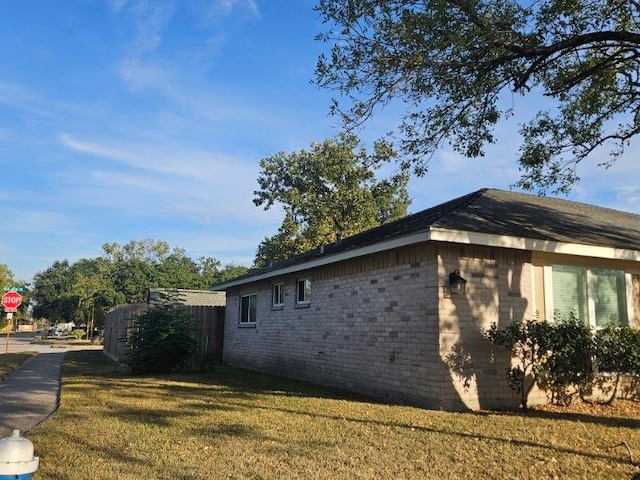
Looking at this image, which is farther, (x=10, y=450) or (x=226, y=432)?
(x=226, y=432)

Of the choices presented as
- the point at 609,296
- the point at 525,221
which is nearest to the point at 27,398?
the point at 525,221

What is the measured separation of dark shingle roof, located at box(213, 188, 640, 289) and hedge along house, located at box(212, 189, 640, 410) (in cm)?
5

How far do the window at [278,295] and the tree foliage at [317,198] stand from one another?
1715 cm

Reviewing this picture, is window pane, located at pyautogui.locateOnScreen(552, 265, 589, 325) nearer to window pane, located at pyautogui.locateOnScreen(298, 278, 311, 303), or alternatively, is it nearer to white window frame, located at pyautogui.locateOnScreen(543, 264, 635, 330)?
white window frame, located at pyautogui.locateOnScreen(543, 264, 635, 330)

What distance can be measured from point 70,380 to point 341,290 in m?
7.02

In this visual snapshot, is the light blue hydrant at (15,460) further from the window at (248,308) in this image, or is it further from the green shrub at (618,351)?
the window at (248,308)

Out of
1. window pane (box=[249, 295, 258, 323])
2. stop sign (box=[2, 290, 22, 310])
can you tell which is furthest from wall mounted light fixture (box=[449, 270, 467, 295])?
stop sign (box=[2, 290, 22, 310])

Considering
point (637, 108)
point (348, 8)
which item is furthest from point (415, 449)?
point (637, 108)

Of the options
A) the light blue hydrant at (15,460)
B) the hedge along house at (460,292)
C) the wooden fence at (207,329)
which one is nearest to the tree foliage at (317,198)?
the wooden fence at (207,329)

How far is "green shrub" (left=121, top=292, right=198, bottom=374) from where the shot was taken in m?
14.3

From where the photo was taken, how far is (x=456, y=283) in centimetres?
876

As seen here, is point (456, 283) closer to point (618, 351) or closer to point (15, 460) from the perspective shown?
point (618, 351)

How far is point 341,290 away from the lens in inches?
470

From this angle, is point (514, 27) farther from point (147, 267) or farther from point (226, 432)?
point (147, 267)
